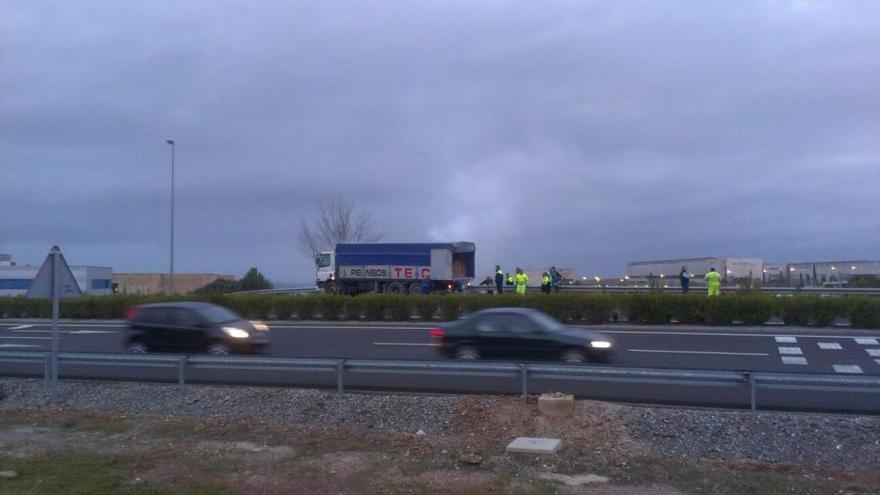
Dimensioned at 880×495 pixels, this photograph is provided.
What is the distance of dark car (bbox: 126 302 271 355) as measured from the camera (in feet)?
66.6

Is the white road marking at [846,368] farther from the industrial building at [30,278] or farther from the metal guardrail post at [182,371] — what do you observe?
the industrial building at [30,278]

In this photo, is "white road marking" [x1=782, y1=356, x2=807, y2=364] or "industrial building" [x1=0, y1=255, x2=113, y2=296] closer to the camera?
"white road marking" [x1=782, y1=356, x2=807, y2=364]

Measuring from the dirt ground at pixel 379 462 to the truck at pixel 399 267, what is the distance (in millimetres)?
35205

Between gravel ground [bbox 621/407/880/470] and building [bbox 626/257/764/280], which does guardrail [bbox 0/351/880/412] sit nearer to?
gravel ground [bbox 621/407/880/470]

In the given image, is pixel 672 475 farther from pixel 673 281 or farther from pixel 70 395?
pixel 673 281

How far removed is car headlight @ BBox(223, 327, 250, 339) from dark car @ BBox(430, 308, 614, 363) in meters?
4.57

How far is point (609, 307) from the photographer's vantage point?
33125mm

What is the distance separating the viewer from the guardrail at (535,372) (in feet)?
42.2

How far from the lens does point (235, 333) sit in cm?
2031

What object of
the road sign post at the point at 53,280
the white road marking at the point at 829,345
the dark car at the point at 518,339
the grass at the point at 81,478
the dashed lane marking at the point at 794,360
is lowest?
the grass at the point at 81,478

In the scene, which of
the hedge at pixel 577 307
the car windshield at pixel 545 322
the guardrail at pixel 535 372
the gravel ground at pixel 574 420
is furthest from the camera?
the hedge at pixel 577 307

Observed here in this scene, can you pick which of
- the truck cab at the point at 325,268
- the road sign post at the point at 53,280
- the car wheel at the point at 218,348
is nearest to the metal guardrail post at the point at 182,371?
the road sign post at the point at 53,280

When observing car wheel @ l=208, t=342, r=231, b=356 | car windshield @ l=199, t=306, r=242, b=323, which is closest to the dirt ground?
car wheel @ l=208, t=342, r=231, b=356

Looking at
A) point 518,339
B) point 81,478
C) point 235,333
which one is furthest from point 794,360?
point 81,478
